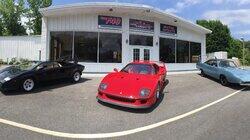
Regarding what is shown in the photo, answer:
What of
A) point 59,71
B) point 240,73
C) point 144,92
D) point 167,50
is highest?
point 167,50

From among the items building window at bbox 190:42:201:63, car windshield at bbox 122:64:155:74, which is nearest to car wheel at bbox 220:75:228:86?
car windshield at bbox 122:64:155:74

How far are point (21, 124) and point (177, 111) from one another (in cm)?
449

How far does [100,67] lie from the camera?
20234 mm

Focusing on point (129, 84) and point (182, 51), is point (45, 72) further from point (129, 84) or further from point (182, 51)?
point (182, 51)

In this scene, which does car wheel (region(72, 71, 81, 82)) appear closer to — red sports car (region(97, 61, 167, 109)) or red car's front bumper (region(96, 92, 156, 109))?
red sports car (region(97, 61, 167, 109))

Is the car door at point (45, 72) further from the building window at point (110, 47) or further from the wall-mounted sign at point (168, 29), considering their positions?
the wall-mounted sign at point (168, 29)

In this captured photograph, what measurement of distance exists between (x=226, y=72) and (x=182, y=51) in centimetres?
1100

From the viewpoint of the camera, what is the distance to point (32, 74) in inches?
451

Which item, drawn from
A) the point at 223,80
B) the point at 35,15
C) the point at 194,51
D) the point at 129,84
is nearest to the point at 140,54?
the point at 223,80

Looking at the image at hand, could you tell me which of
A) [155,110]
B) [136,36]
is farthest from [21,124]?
[136,36]

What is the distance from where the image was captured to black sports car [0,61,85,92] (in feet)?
35.0

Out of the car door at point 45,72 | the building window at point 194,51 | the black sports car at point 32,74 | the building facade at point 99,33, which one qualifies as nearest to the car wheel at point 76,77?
the black sports car at point 32,74

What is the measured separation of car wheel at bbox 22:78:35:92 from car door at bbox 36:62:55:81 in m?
0.39

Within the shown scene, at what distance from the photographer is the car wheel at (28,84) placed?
11.1 m
